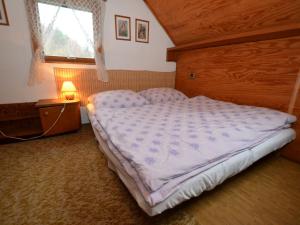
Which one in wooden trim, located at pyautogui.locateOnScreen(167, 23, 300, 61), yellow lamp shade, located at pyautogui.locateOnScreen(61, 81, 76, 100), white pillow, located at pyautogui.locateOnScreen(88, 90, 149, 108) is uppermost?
wooden trim, located at pyautogui.locateOnScreen(167, 23, 300, 61)

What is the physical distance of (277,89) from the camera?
190 cm

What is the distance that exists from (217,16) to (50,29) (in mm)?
2314

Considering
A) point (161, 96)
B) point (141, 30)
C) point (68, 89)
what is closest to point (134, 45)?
point (141, 30)

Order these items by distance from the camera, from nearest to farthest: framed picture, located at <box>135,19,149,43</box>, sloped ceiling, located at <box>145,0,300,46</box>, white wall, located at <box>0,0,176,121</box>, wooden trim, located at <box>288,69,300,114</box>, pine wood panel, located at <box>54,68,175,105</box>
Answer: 1. sloped ceiling, located at <box>145,0,300,46</box>
2. wooden trim, located at <box>288,69,300,114</box>
3. white wall, located at <box>0,0,176,121</box>
4. pine wood panel, located at <box>54,68,175,105</box>
5. framed picture, located at <box>135,19,149,43</box>

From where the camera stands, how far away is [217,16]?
2.10 m

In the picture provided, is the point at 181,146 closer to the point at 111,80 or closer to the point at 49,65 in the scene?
the point at 111,80

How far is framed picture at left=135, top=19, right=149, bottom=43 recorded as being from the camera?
9.08 ft

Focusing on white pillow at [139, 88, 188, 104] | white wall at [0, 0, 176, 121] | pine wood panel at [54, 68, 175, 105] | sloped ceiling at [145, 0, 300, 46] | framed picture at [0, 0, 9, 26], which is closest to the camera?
sloped ceiling at [145, 0, 300, 46]

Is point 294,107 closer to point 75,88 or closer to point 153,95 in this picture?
point 153,95

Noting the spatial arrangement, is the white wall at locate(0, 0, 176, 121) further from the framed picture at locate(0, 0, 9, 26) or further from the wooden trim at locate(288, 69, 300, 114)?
the wooden trim at locate(288, 69, 300, 114)

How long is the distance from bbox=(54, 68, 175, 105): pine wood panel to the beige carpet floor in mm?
1141

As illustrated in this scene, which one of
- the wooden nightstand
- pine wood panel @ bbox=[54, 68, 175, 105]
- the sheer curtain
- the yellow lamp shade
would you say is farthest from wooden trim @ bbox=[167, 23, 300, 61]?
the wooden nightstand

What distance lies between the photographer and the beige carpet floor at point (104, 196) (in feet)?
3.43

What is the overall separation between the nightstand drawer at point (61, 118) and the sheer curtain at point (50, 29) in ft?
1.76
